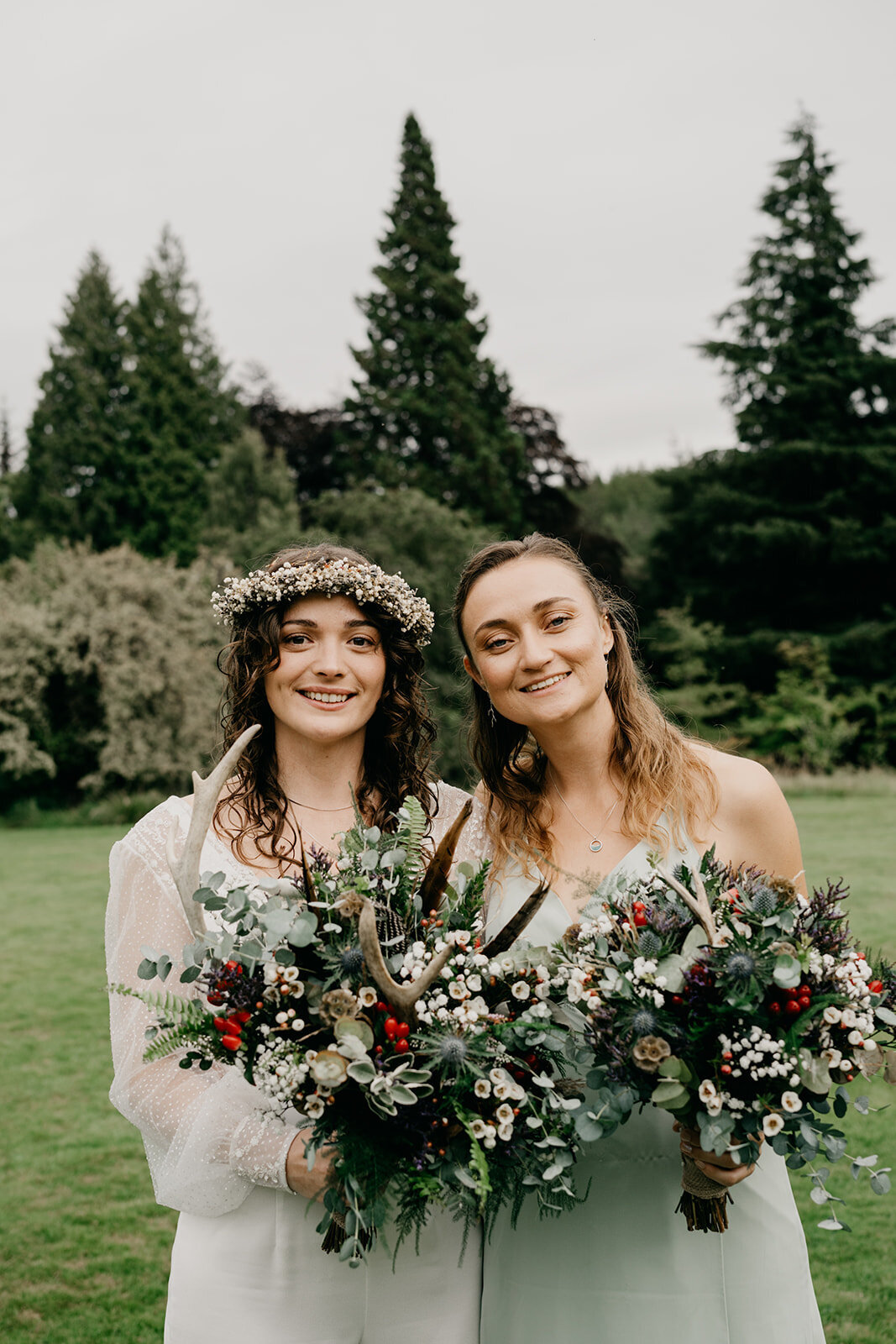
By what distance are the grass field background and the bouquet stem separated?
1.70 feet

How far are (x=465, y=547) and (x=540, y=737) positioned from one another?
2463 cm

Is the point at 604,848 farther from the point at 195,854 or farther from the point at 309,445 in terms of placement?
the point at 309,445

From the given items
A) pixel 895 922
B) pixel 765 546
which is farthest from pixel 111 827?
pixel 765 546

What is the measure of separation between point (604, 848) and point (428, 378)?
35542 millimetres

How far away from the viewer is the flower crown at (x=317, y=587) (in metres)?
3.37

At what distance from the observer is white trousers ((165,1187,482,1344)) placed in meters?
2.76

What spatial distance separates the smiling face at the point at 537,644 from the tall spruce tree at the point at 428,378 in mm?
32031

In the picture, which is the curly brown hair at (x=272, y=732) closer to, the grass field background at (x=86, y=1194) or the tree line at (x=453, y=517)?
the grass field background at (x=86, y=1194)

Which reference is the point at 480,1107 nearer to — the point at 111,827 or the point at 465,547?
the point at 111,827

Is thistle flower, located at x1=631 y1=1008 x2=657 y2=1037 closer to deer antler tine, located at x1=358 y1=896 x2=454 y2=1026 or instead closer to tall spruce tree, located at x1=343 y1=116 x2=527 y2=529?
deer antler tine, located at x1=358 y1=896 x2=454 y2=1026

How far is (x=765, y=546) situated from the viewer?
33.9 meters

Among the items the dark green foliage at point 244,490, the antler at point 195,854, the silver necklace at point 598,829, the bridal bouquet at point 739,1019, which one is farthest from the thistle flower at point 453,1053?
the dark green foliage at point 244,490

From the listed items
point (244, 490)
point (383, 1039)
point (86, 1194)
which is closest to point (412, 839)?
point (383, 1039)

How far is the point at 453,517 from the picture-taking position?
28.1m
